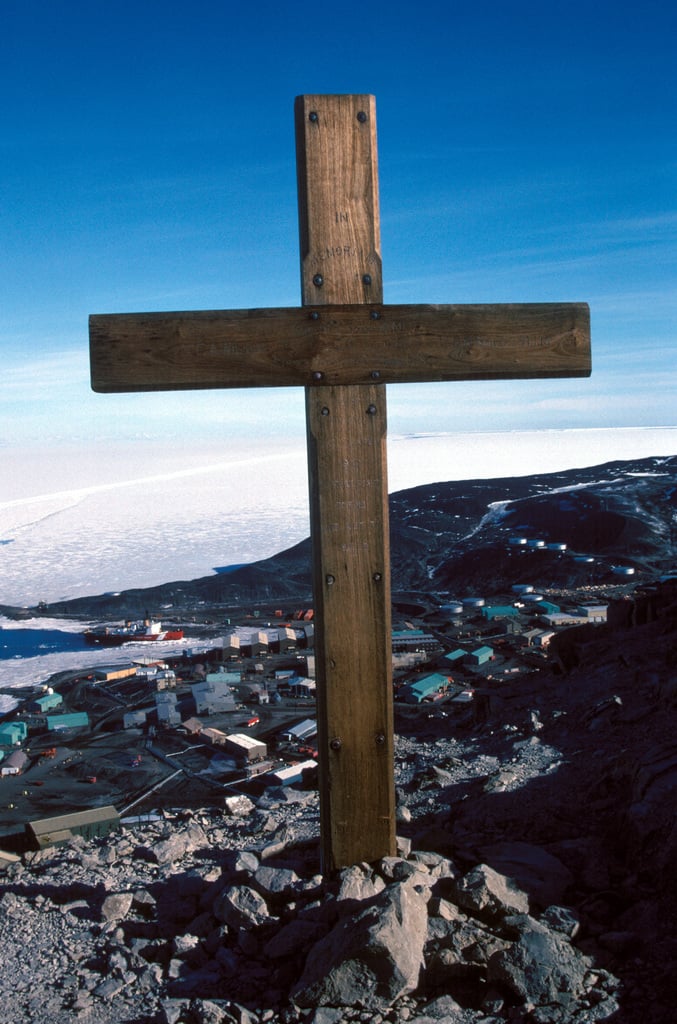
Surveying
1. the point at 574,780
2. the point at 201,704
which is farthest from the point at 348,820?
the point at 201,704

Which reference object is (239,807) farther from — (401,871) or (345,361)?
(345,361)

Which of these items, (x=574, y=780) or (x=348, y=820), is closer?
(x=348, y=820)

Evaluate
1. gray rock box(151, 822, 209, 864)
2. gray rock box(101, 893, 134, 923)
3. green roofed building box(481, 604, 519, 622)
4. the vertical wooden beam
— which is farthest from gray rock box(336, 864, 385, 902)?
green roofed building box(481, 604, 519, 622)

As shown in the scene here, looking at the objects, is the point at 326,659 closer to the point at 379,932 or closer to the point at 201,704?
the point at 379,932

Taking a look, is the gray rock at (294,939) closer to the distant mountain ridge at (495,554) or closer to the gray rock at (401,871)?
the gray rock at (401,871)

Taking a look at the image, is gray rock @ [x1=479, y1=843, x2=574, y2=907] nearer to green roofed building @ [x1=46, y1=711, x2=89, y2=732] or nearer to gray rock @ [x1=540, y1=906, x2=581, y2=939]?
gray rock @ [x1=540, y1=906, x2=581, y2=939]

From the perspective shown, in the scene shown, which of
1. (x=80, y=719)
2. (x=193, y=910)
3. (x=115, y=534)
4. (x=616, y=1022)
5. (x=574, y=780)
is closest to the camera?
(x=616, y=1022)

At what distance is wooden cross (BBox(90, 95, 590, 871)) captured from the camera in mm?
2367

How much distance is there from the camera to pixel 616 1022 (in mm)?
2061

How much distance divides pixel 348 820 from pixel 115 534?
124 ft

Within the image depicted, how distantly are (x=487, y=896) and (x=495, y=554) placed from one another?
21.7 metres

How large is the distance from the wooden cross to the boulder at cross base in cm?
33

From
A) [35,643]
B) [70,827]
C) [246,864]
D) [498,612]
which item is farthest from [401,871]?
[35,643]

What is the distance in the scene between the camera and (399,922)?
88.0 inches
